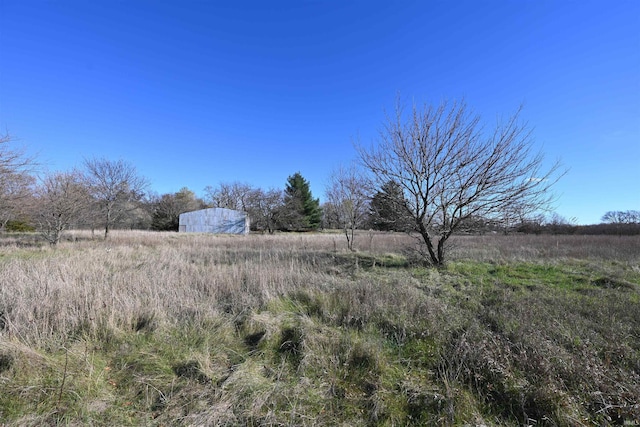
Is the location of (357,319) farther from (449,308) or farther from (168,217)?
(168,217)

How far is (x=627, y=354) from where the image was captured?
110 inches

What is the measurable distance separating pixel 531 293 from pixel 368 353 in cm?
450

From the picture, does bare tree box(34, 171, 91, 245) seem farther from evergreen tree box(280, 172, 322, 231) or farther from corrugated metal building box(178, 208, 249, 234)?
evergreen tree box(280, 172, 322, 231)

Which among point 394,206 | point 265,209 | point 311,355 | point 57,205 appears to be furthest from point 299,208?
point 311,355

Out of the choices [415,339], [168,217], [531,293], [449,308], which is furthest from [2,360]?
[168,217]

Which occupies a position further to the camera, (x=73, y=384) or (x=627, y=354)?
(x=627, y=354)

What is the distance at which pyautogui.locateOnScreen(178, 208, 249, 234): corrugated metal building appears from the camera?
36.5 m

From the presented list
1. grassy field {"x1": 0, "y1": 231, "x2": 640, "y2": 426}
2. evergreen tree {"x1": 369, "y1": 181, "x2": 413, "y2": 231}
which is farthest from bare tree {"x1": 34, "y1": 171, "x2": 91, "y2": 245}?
evergreen tree {"x1": 369, "y1": 181, "x2": 413, "y2": 231}

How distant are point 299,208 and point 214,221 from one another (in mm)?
12905

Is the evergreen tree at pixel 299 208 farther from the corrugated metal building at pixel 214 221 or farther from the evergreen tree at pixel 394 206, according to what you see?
the evergreen tree at pixel 394 206

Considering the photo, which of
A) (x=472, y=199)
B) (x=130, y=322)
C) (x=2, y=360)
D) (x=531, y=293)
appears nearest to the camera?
(x=2, y=360)

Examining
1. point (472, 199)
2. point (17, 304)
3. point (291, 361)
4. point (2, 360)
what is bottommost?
point (291, 361)

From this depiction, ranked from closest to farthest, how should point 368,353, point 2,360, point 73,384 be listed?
point 73,384, point 2,360, point 368,353

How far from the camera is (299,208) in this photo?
128 ft
